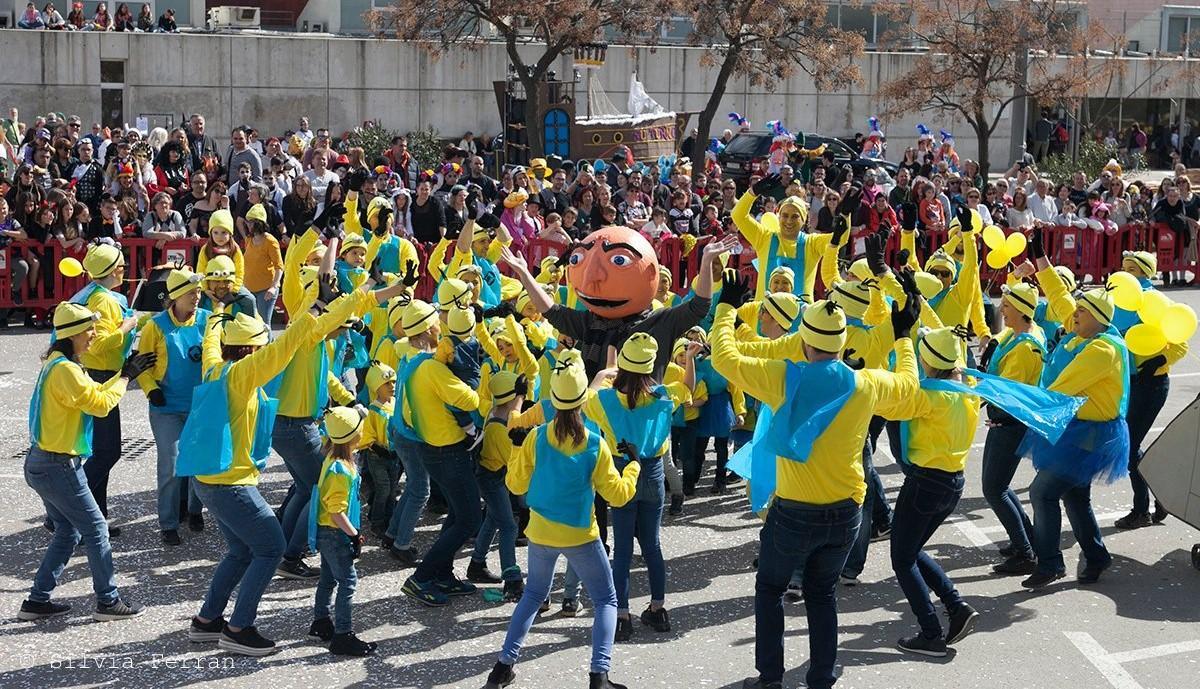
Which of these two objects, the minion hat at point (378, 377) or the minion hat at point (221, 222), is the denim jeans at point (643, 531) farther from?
the minion hat at point (221, 222)

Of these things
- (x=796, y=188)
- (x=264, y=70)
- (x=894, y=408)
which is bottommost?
(x=894, y=408)

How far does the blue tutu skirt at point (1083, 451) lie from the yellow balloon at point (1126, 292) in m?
1.07

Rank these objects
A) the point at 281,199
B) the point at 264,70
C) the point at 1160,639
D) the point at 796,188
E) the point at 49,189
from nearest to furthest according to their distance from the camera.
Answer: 1. the point at 1160,639
2. the point at 796,188
3. the point at 49,189
4. the point at 281,199
5. the point at 264,70

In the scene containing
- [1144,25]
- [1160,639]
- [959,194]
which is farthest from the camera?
[1144,25]

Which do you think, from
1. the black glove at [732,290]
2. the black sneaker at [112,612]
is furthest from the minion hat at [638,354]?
the black sneaker at [112,612]

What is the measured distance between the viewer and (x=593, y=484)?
6555mm

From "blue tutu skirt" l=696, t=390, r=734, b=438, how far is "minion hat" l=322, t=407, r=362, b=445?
125 inches

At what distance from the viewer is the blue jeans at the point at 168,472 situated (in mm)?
8522

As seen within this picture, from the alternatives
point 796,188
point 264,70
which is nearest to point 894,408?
point 796,188

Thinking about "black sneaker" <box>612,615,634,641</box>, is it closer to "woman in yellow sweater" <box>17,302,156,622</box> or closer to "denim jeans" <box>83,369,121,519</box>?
"woman in yellow sweater" <box>17,302,156,622</box>

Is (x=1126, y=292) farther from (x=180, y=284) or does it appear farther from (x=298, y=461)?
(x=180, y=284)

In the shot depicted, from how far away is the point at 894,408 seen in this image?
6.84 meters

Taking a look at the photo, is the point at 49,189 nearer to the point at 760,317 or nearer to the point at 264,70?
the point at 760,317

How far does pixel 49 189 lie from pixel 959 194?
37.0 ft
